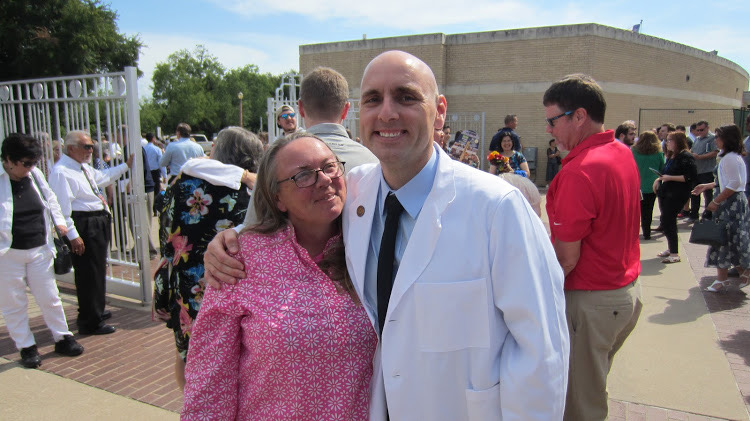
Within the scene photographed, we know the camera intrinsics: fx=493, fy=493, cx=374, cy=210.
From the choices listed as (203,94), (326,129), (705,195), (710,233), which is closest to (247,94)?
(203,94)

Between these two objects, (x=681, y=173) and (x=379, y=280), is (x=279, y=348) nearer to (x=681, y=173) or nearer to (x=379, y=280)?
(x=379, y=280)

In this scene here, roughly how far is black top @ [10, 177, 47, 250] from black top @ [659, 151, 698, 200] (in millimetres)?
8666

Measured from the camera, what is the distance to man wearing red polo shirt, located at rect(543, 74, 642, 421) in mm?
2586

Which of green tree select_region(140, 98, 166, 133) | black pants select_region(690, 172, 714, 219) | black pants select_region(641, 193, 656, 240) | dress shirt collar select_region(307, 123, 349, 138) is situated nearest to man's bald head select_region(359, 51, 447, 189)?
dress shirt collar select_region(307, 123, 349, 138)

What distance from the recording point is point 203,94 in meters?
59.8

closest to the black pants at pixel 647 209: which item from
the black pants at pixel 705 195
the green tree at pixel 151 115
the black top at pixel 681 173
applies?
the black top at pixel 681 173

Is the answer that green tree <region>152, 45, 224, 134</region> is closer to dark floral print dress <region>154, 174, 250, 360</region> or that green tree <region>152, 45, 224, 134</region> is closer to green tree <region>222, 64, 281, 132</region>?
green tree <region>222, 64, 281, 132</region>

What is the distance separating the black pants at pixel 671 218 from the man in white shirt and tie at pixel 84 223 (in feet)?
26.0

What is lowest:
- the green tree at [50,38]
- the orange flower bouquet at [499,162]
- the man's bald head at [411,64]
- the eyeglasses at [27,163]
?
the orange flower bouquet at [499,162]

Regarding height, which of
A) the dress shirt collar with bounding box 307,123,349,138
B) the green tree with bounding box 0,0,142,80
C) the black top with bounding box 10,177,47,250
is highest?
the green tree with bounding box 0,0,142,80

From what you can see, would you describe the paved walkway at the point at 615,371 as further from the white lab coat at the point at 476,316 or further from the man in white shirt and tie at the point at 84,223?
the white lab coat at the point at 476,316

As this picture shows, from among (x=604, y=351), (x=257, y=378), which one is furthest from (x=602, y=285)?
(x=257, y=378)

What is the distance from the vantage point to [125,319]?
5582 millimetres

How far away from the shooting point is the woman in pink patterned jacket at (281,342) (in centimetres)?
167
